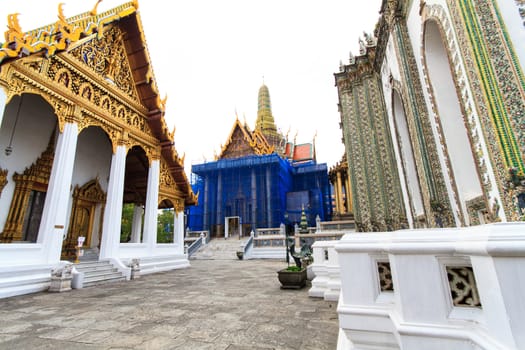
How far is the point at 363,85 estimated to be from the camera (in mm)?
11727

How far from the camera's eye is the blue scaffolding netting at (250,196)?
25791mm

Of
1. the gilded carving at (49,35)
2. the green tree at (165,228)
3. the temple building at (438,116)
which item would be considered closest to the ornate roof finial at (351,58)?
the temple building at (438,116)

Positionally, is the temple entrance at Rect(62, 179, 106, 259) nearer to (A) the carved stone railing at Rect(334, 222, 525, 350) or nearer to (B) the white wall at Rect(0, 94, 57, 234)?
(B) the white wall at Rect(0, 94, 57, 234)

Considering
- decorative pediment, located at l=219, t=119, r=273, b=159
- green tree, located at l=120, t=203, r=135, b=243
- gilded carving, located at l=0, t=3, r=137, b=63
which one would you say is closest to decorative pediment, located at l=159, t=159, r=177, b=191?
gilded carving, located at l=0, t=3, r=137, b=63

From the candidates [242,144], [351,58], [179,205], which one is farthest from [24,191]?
[242,144]

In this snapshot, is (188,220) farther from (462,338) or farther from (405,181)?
(462,338)

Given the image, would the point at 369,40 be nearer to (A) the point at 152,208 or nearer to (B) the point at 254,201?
(A) the point at 152,208

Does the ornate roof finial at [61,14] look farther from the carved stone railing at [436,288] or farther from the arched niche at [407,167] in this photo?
the arched niche at [407,167]

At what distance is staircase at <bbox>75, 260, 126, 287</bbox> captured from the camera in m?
6.15

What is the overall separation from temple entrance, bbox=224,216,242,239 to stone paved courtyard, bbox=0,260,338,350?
68.2 feet

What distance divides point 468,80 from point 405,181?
5514 mm

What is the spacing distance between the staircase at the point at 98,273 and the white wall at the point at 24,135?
121 inches

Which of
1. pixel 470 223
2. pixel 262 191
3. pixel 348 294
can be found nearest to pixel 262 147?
pixel 262 191

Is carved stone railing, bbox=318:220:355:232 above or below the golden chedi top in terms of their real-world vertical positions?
below
